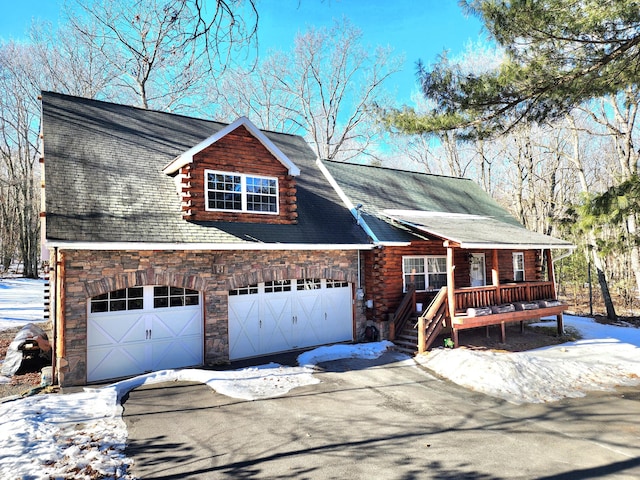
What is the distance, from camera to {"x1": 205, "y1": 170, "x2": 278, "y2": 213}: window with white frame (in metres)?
11.1

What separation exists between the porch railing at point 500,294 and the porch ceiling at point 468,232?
1.47 metres

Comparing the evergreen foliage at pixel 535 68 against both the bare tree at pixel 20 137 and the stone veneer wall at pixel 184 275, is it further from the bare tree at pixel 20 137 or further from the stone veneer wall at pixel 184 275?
the bare tree at pixel 20 137

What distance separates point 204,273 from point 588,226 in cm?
931

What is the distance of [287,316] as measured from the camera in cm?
1190

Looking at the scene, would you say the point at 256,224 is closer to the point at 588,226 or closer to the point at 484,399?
the point at 484,399

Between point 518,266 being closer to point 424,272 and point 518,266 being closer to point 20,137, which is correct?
point 424,272

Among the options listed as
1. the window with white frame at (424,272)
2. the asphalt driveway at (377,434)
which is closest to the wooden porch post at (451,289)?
the window with white frame at (424,272)

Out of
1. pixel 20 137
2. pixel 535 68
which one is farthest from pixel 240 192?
pixel 20 137

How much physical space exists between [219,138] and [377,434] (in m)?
8.36

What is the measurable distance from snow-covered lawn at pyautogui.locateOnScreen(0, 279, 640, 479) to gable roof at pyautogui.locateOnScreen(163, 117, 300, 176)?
17.7 feet

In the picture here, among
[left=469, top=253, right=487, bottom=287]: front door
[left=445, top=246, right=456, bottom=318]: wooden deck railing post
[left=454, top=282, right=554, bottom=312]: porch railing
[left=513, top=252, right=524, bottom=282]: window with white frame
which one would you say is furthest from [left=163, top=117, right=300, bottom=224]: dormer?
[left=513, top=252, right=524, bottom=282]: window with white frame

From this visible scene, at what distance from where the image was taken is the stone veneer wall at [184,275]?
27.8 ft

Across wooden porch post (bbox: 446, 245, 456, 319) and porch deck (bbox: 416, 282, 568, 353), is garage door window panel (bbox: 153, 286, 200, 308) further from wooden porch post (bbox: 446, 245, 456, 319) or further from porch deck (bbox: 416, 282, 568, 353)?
wooden porch post (bbox: 446, 245, 456, 319)

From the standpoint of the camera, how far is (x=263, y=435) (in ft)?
20.6
